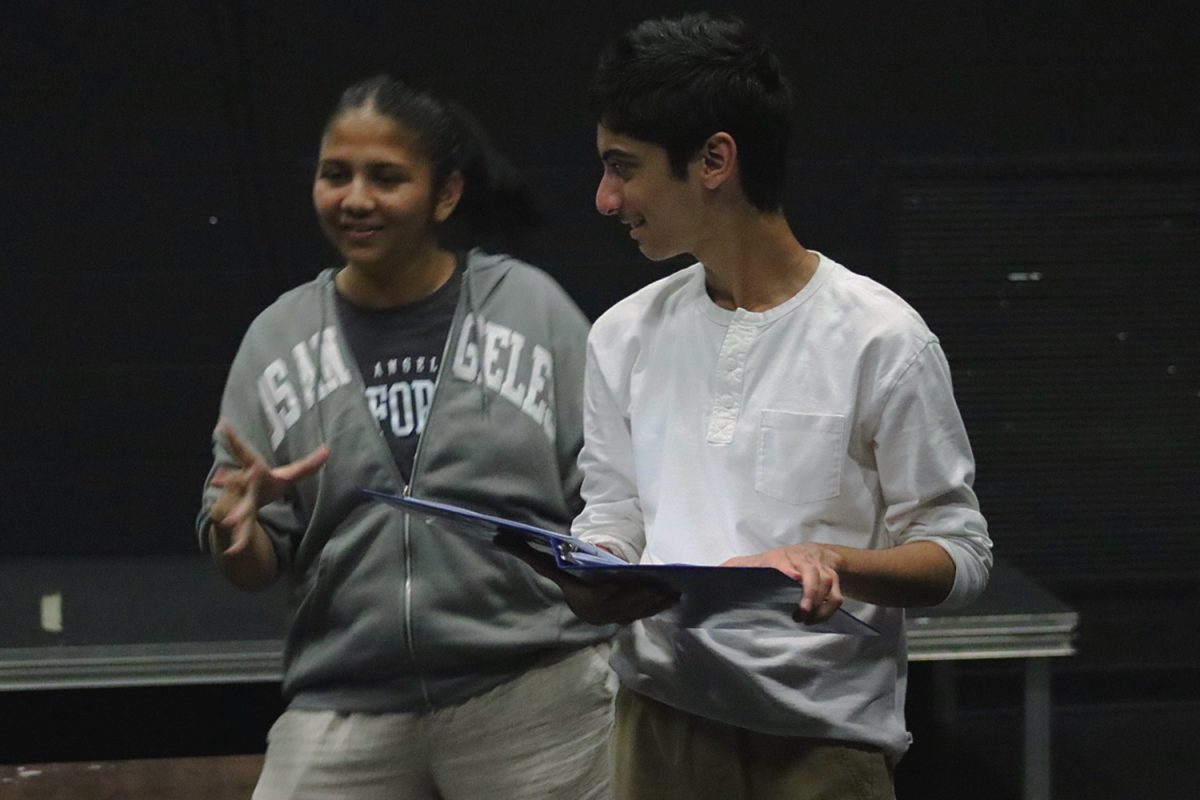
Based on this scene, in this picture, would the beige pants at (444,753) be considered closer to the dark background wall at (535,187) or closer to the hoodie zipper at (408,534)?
the hoodie zipper at (408,534)

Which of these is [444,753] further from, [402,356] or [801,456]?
[801,456]

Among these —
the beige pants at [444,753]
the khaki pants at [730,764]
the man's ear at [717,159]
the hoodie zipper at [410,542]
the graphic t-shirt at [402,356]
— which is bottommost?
the beige pants at [444,753]

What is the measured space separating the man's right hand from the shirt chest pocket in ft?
0.52

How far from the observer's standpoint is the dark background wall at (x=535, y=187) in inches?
143

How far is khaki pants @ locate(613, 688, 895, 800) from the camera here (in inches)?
62.3

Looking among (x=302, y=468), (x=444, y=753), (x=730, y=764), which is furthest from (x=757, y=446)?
(x=444, y=753)

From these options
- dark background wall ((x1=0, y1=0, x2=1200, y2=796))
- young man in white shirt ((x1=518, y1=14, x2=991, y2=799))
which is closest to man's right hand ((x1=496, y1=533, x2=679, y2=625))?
young man in white shirt ((x1=518, y1=14, x2=991, y2=799))

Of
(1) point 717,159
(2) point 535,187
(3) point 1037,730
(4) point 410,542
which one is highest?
Answer: (2) point 535,187

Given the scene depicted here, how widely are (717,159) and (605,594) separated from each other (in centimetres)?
44

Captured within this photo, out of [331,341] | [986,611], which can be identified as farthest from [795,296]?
[986,611]

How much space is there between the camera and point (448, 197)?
219 centimetres

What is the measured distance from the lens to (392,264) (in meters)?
2.13

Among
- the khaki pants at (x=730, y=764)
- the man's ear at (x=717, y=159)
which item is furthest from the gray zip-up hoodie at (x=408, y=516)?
the man's ear at (x=717, y=159)

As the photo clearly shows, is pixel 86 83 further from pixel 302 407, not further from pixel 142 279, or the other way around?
pixel 302 407
